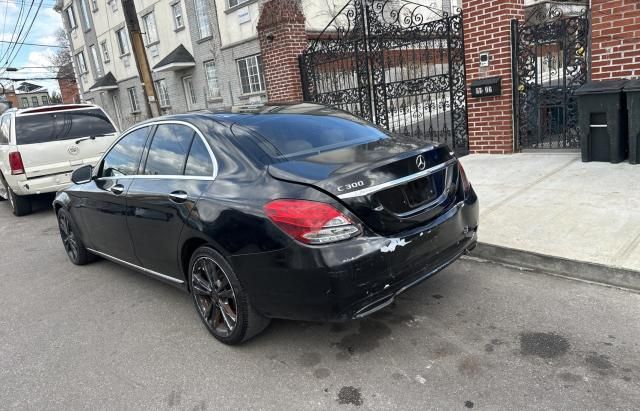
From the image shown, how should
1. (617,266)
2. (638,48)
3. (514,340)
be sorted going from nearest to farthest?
(514,340) < (617,266) < (638,48)

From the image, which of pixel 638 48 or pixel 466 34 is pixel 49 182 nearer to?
pixel 466 34

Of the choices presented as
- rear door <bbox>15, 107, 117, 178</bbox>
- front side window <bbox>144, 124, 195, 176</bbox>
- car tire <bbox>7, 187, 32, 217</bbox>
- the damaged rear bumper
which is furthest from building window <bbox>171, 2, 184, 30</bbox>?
the damaged rear bumper

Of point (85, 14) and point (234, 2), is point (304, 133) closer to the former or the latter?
point (234, 2)

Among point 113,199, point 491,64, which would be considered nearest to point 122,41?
point 491,64

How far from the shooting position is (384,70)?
9.74m

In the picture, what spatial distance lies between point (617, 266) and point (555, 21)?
14.8 feet

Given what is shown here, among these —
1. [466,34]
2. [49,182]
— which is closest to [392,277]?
[466,34]

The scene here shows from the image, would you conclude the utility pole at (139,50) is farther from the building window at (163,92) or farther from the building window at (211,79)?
the building window at (163,92)

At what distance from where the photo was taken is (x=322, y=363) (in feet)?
9.85

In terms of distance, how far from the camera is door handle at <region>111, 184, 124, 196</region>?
4082 millimetres

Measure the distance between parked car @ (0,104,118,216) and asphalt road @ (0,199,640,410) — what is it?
15.0ft

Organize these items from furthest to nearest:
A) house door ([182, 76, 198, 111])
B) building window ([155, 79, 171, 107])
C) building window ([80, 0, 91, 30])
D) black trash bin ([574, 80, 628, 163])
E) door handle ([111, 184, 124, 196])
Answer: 1. building window ([80, 0, 91, 30])
2. building window ([155, 79, 171, 107])
3. house door ([182, 76, 198, 111])
4. black trash bin ([574, 80, 628, 163])
5. door handle ([111, 184, 124, 196])

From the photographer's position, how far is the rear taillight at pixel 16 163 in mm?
7965

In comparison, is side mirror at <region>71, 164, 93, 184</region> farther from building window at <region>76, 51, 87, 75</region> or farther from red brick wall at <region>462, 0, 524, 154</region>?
building window at <region>76, 51, 87, 75</region>
